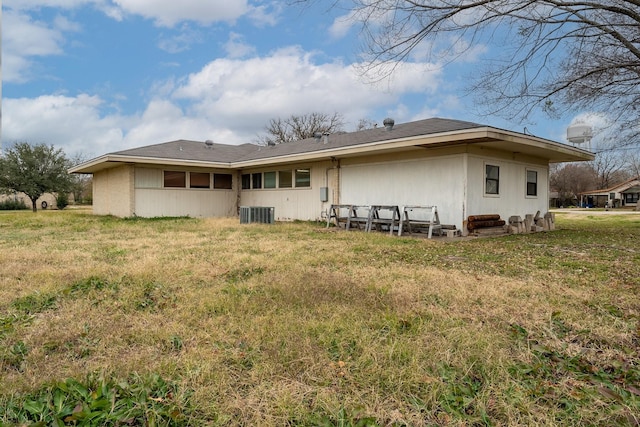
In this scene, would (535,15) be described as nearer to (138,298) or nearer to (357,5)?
(357,5)

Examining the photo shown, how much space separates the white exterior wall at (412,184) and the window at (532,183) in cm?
355

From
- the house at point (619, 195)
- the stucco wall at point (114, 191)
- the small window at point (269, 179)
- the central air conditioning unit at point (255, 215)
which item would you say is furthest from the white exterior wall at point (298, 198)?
the house at point (619, 195)

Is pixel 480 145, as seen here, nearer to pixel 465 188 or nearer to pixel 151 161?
pixel 465 188

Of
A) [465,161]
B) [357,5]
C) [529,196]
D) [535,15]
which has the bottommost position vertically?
[529,196]

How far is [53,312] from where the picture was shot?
10.5ft

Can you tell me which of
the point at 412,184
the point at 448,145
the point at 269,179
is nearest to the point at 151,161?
the point at 269,179

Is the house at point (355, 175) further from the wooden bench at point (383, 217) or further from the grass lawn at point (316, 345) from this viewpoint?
the grass lawn at point (316, 345)

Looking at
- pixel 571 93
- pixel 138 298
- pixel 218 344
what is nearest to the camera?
pixel 218 344

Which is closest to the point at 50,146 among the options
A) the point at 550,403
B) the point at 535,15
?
the point at 535,15

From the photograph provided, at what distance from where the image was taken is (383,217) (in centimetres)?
1139

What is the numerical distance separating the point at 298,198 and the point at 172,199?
203 inches

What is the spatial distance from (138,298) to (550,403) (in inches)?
133

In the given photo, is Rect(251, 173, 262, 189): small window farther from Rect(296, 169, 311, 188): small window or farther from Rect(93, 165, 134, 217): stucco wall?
Rect(93, 165, 134, 217): stucco wall

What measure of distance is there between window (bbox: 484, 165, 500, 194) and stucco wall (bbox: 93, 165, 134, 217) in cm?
1228
